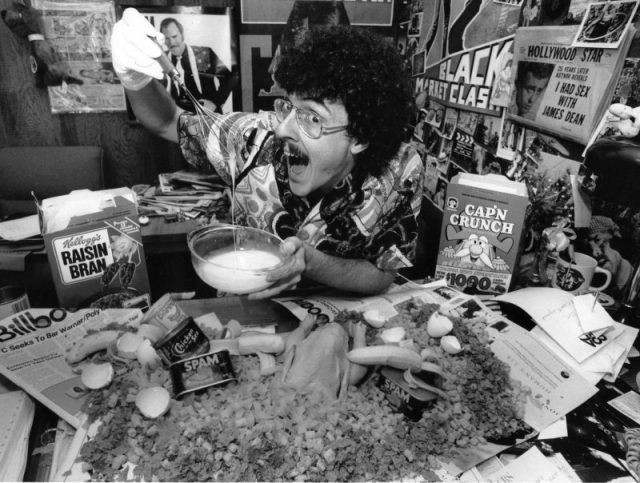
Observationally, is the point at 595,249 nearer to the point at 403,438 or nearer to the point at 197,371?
the point at 403,438

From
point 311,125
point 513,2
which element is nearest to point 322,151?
point 311,125

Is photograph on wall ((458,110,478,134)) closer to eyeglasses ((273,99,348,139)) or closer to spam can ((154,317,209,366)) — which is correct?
eyeglasses ((273,99,348,139))

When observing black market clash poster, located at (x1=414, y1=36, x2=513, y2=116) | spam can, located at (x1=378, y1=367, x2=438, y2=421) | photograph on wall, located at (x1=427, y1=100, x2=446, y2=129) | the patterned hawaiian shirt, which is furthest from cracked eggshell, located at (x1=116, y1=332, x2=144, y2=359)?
photograph on wall, located at (x1=427, y1=100, x2=446, y2=129)

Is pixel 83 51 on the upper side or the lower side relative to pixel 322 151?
upper

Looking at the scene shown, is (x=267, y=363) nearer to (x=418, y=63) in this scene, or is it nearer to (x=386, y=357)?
(x=386, y=357)

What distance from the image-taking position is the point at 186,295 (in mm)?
1372

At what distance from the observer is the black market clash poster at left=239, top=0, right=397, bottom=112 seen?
8.20ft

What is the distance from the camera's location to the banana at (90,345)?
39.3 inches

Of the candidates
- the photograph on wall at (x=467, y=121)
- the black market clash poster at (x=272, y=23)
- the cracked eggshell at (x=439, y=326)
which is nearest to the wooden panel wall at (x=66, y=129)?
the black market clash poster at (x=272, y=23)

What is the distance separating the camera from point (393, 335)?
112 centimetres

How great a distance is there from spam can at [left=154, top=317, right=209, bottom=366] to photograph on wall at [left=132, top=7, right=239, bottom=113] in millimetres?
1732

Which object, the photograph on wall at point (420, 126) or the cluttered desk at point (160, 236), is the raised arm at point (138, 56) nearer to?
the cluttered desk at point (160, 236)

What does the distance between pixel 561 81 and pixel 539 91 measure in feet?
0.37

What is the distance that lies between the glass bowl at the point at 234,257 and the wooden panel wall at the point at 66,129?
1728mm
